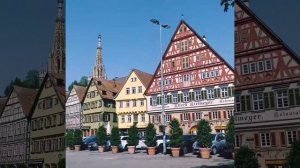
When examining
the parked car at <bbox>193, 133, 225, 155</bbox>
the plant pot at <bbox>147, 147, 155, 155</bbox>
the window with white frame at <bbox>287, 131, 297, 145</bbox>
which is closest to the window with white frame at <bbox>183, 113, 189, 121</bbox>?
the parked car at <bbox>193, 133, 225, 155</bbox>

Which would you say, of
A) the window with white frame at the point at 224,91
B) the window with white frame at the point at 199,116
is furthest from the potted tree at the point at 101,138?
the window with white frame at the point at 224,91

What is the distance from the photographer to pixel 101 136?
4738 mm

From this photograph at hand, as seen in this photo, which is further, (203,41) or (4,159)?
(4,159)

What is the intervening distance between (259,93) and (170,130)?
100 centimetres

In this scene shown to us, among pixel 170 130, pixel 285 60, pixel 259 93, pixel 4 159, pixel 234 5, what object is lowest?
pixel 4 159

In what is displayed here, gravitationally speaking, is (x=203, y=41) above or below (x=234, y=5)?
below

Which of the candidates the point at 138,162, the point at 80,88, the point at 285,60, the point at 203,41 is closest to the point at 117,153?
the point at 138,162

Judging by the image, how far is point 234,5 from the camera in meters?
4.38

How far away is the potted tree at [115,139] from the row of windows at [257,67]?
1595 mm

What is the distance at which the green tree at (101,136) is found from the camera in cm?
472

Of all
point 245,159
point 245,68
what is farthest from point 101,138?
point 245,68

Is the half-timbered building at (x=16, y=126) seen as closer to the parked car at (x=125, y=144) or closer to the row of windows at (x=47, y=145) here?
the row of windows at (x=47, y=145)

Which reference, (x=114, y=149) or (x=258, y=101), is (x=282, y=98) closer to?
(x=258, y=101)

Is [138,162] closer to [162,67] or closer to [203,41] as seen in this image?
[162,67]
